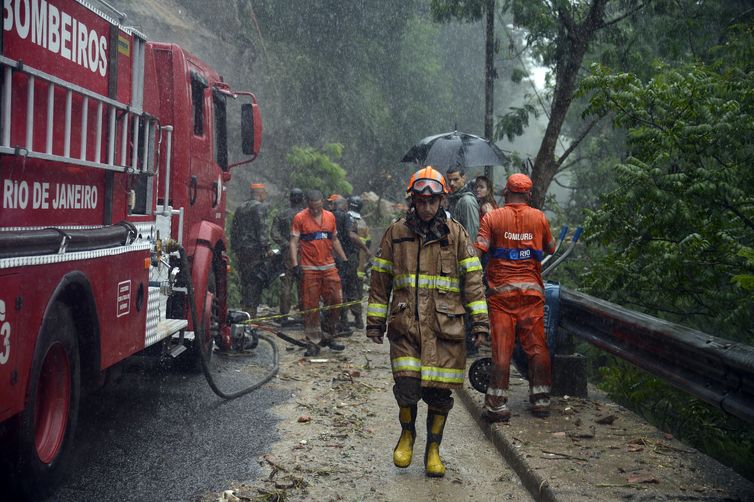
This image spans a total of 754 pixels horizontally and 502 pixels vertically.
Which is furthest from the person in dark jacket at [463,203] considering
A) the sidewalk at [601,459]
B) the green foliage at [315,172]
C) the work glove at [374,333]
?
the green foliage at [315,172]

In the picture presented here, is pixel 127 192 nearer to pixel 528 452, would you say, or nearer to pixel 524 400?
pixel 528 452

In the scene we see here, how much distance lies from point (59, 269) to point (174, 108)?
10.9ft

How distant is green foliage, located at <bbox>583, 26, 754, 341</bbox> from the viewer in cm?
689

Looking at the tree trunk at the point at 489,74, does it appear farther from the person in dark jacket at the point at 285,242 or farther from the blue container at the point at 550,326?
the blue container at the point at 550,326

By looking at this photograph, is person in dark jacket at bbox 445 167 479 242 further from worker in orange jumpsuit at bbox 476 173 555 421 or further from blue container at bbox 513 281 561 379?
worker in orange jumpsuit at bbox 476 173 555 421

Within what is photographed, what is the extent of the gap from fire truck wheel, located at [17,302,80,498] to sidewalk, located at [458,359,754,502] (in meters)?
2.79

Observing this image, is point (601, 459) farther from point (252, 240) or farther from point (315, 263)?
point (252, 240)

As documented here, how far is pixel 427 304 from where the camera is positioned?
215 inches

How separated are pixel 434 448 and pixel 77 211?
105 inches

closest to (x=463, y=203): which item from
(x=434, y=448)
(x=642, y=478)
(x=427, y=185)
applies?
(x=427, y=185)

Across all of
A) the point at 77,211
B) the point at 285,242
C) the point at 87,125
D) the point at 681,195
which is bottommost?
the point at 285,242

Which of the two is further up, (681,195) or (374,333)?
(681,195)

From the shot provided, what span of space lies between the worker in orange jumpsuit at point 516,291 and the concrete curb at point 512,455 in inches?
8.6

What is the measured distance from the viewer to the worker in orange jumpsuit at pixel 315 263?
10.5 metres
